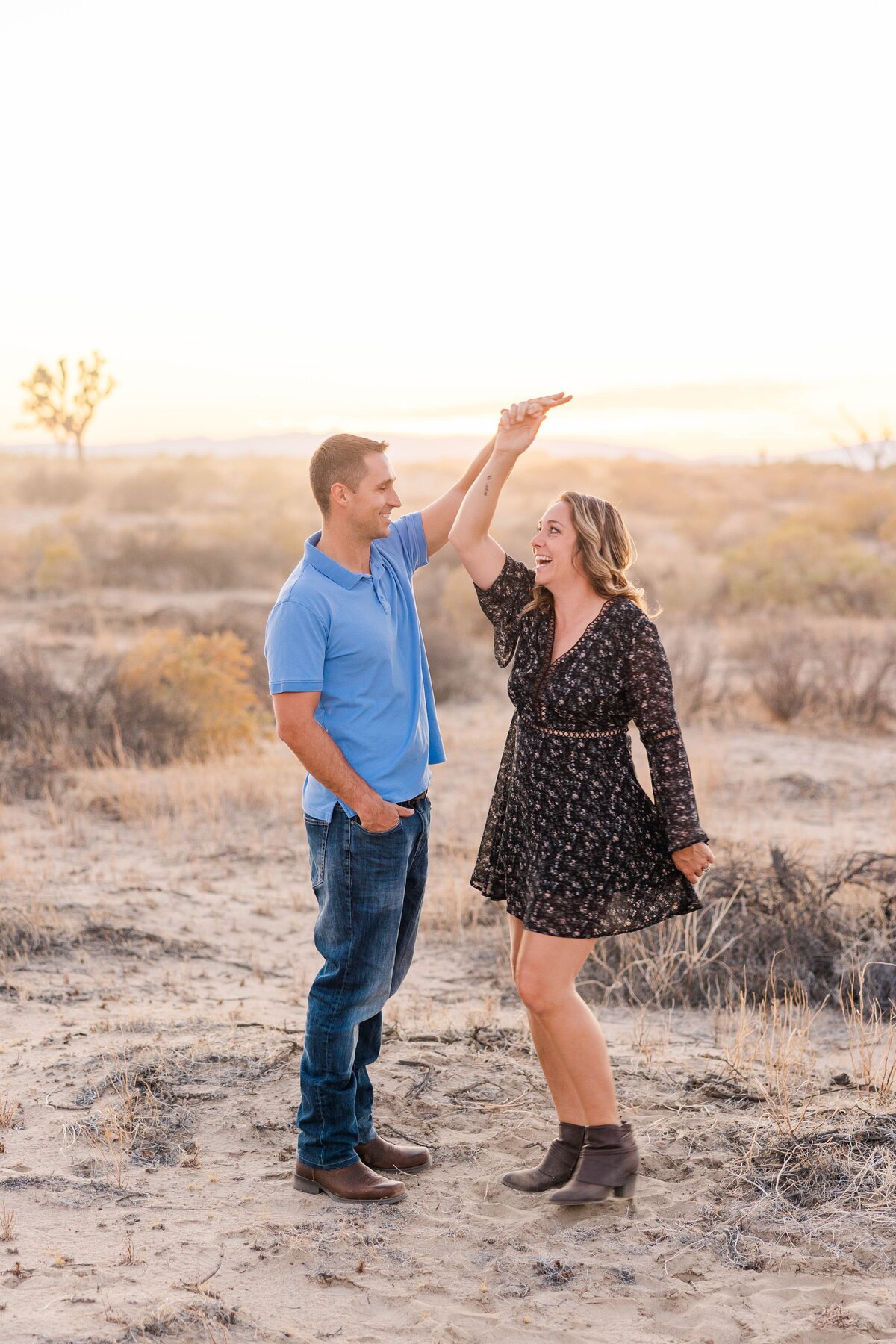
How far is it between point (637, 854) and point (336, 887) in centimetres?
86

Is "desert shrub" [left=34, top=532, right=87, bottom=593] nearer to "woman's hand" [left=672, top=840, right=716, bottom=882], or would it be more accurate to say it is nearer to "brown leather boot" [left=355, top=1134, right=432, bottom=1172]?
"brown leather boot" [left=355, top=1134, right=432, bottom=1172]

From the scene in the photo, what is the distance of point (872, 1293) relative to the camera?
3213mm

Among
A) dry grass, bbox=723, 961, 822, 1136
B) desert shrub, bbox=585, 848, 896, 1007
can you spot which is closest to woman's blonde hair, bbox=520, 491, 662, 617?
dry grass, bbox=723, 961, 822, 1136

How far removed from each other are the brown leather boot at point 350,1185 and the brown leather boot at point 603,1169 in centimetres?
48

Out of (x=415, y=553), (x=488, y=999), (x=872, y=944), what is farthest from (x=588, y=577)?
(x=872, y=944)

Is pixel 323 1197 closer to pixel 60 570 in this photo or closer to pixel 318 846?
pixel 318 846

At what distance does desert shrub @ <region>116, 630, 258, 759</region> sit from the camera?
35.8 feet

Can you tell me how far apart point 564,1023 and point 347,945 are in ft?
2.15

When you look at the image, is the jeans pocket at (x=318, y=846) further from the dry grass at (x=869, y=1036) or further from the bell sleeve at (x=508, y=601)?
the dry grass at (x=869, y=1036)

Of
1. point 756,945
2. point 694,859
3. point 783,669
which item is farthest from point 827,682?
point 694,859

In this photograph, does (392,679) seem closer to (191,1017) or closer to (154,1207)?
(154,1207)

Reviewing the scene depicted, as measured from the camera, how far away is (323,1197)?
3689 millimetres

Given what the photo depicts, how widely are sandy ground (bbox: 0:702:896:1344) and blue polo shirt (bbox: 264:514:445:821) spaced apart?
3.98 feet

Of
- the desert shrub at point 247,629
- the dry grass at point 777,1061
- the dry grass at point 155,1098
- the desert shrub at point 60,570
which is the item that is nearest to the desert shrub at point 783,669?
the desert shrub at point 247,629
